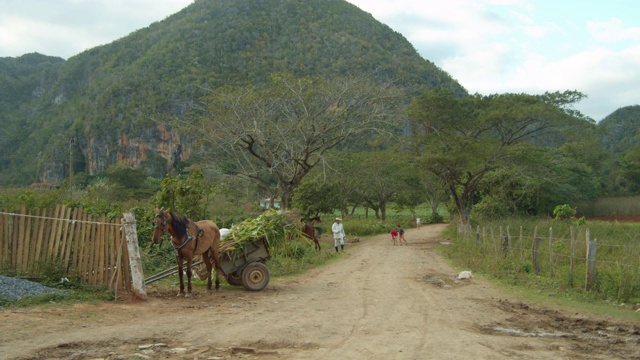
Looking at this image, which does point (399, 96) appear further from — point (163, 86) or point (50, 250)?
point (163, 86)

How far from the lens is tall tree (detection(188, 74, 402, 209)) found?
82.5 feet

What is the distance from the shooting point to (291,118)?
84.6 feet

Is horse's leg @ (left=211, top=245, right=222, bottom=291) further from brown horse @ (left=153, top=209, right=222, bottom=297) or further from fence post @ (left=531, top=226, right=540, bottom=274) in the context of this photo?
fence post @ (left=531, top=226, right=540, bottom=274)

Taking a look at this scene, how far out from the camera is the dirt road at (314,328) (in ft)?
22.0

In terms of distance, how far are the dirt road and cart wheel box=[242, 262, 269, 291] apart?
0.30 m

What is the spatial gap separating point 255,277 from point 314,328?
13.9 ft

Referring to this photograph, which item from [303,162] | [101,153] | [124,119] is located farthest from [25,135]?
[303,162]

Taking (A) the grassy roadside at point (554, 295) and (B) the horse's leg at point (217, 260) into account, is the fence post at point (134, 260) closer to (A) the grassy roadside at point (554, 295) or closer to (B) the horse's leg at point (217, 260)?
(B) the horse's leg at point (217, 260)

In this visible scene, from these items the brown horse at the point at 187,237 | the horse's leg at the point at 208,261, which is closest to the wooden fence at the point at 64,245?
the brown horse at the point at 187,237

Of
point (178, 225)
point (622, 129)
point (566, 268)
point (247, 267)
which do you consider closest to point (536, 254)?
point (566, 268)

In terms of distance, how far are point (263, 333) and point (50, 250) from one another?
18.1ft

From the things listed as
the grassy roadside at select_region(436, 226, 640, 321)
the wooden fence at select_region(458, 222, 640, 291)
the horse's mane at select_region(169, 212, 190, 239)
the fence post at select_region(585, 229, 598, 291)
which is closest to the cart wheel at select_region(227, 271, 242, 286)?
the horse's mane at select_region(169, 212, 190, 239)

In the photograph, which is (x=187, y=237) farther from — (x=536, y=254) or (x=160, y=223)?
(x=536, y=254)

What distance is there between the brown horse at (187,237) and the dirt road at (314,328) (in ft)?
2.44
